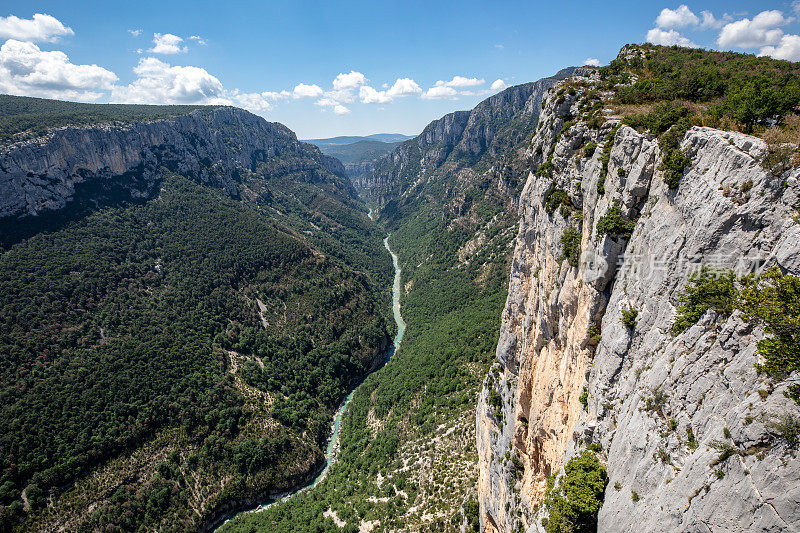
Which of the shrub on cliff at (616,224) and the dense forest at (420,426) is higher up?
the shrub on cliff at (616,224)

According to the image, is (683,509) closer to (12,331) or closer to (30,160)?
(12,331)

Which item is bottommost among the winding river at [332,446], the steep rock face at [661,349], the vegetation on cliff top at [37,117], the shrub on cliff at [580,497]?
the winding river at [332,446]

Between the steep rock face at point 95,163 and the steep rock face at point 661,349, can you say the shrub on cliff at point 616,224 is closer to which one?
the steep rock face at point 661,349

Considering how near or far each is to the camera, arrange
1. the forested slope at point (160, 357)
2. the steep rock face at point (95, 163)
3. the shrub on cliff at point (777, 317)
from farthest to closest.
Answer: the steep rock face at point (95, 163) < the forested slope at point (160, 357) < the shrub on cliff at point (777, 317)

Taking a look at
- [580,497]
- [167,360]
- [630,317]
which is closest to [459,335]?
[167,360]

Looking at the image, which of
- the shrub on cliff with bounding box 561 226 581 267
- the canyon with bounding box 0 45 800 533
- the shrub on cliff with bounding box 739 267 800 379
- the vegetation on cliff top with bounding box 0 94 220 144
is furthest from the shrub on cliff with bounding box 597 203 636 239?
the vegetation on cliff top with bounding box 0 94 220 144

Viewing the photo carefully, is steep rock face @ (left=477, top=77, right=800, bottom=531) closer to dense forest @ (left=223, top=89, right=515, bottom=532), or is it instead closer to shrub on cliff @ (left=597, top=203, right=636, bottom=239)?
shrub on cliff @ (left=597, top=203, right=636, bottom=239)

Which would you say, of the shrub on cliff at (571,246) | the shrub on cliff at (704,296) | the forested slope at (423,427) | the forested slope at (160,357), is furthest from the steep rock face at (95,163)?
the shrub on cliff at (704,296)
